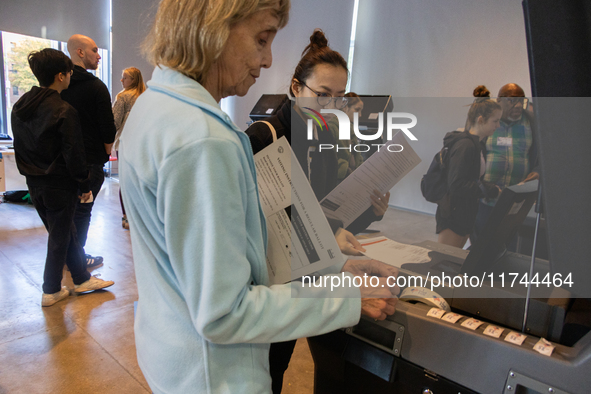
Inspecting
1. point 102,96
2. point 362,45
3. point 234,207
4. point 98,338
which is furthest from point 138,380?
point 362,45

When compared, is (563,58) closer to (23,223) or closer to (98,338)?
(98,338)

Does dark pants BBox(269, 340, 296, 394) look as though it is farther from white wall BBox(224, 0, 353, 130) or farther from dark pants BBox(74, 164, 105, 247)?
white wall BBox(224, 0, 353, 130)

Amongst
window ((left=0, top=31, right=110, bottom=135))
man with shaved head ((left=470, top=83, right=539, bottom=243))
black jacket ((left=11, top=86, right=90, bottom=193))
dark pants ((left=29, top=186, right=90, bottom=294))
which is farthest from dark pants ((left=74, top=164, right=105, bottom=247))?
window ((left=0, top=31, right=110, bottom=135))

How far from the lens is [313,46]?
1.45 m

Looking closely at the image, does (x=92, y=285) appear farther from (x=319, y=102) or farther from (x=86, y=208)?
(x=319, y=102)

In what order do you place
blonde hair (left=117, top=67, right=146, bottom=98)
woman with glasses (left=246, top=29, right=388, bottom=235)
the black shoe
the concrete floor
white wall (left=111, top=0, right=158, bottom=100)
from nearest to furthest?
woman with glasses (left=246, top=29, right=388, bottom=235), the concrete floor, the black shoe, blonde hair (left=117, top=67, right=146, bottom=98), white wall (left=111, top=0, right=158, bottom=100)

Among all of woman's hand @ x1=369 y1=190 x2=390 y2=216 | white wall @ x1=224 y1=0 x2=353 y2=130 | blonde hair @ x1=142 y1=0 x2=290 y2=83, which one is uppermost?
white wall @ x1=224 y1=0 x2=353 y2=130

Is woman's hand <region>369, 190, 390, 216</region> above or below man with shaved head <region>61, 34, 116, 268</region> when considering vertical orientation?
below

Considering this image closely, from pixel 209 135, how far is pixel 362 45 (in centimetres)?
589

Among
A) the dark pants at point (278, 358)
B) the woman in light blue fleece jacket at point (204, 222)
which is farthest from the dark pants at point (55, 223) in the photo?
the woman in light blue fleece jacket at point (204, 222)

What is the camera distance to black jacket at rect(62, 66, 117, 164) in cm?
262

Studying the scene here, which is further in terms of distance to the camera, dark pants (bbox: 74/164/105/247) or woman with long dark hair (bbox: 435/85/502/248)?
dark pants (bbox: 74/164/105/247)

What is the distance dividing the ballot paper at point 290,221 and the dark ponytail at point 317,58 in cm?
75

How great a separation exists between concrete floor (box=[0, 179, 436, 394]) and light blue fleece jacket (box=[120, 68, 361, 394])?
30.0 inches
